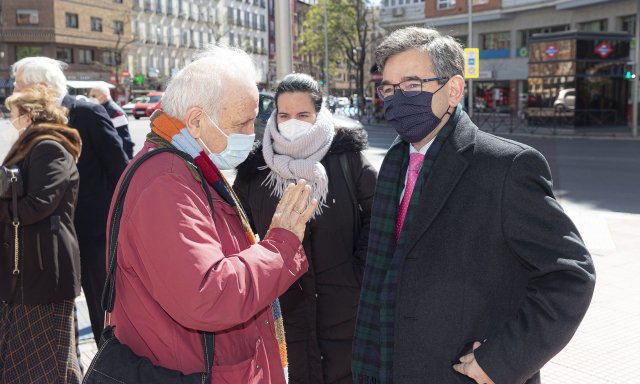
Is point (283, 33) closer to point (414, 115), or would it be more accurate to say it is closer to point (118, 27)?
point (414, 115)

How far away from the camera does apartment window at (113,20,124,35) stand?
216 ft

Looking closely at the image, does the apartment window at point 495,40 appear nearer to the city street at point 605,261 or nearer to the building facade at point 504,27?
the building facade at point 504,27

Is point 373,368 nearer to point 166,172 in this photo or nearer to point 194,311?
point 194,311

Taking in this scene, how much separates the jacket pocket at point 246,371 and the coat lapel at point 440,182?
1.95 ft

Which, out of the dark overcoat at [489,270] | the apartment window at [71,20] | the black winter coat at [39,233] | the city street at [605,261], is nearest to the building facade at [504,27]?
the city street at [605,261]

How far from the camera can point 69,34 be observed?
6038cm

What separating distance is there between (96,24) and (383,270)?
67149 millimetres

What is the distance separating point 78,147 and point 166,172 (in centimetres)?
228

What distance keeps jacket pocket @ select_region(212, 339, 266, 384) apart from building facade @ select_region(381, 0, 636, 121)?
122 feet

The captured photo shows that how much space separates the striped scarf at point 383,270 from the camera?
235 centimetres

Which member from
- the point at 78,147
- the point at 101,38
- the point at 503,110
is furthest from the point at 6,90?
the point at 78,147

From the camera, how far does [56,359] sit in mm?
3910

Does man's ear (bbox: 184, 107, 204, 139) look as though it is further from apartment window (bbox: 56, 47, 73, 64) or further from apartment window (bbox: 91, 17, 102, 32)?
apartment window (bbox: 91, 17, 102, 32)

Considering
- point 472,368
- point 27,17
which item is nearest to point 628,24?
point 472,368
